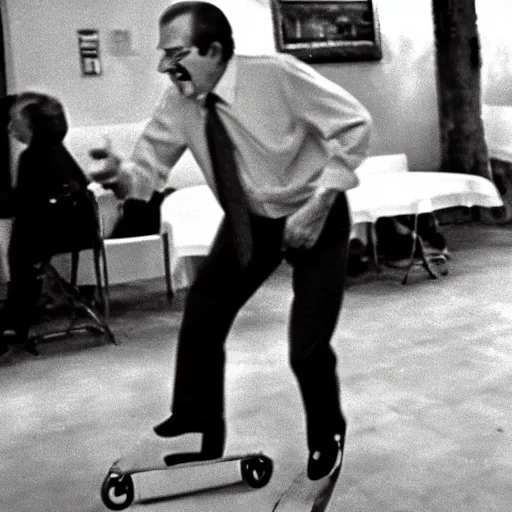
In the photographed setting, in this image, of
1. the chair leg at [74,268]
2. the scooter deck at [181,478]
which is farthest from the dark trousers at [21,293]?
the scooter deck at [181,478]

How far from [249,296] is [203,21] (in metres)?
0.61

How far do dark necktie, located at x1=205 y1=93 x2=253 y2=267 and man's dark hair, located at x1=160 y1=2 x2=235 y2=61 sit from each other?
0.56ft

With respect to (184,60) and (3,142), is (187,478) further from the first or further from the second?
(3,142)

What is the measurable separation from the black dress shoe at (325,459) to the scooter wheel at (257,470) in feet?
0.61

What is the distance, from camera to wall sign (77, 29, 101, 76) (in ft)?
12.8

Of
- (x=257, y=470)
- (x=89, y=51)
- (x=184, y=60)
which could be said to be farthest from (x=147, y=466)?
(x=89, y=51)

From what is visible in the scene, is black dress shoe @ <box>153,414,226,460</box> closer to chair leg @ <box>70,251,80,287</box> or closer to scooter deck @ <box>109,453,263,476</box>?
scooter deck @ <box>109,453,263,476</box>

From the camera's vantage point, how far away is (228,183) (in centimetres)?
186

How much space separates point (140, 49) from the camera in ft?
13.1

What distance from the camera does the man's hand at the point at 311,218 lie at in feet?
5.96

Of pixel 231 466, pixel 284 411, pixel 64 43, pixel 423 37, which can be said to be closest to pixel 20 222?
pixel 64 43

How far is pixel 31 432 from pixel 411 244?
292 cm

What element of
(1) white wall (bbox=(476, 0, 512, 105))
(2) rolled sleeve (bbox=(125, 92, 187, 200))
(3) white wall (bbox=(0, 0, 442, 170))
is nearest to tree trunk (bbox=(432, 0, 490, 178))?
(3) white wall (bbox=(0, 0, 442, 170))

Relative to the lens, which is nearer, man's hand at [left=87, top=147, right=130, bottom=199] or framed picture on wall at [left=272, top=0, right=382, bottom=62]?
man's hand at [left=87, top=147, right=130, bottom=199]
